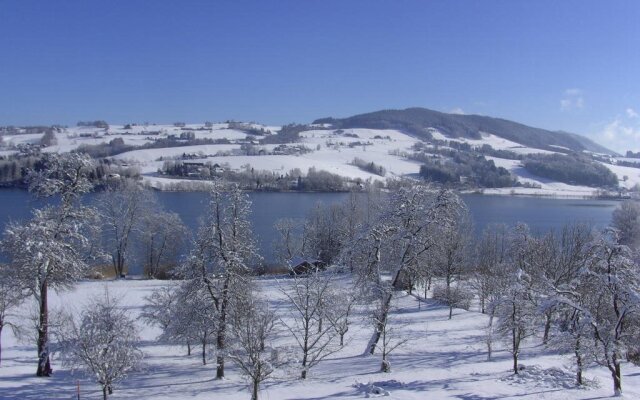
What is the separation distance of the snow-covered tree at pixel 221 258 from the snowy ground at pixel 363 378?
6.52 ft

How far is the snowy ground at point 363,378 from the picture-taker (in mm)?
15539

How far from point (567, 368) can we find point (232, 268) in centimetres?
1154

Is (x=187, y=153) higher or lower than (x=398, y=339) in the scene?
higher

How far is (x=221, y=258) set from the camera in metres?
17.7

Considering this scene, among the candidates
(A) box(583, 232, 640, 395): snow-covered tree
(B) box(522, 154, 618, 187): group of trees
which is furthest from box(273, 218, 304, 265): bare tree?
(B) box(522, 154, 618, 187): group of trees

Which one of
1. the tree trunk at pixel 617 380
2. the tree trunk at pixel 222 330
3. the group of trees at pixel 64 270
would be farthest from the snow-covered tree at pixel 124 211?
the tree trunk at pixel 617 380

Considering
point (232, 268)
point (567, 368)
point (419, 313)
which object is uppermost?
point (232, 268)

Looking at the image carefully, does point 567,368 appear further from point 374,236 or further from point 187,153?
point 187,153

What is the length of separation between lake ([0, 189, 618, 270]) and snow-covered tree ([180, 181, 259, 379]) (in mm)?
33414

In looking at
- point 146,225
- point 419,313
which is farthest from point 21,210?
point 419,313

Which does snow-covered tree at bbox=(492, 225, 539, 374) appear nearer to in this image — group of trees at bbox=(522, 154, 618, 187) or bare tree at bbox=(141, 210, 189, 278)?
bare tree at bbox=(141, 210, 189, 278)

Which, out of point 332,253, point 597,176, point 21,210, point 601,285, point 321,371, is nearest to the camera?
point 601,285

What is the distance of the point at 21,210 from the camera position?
6438cm

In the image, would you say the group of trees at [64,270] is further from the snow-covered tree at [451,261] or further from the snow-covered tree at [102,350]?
the snow-covered tree at [451,261]
